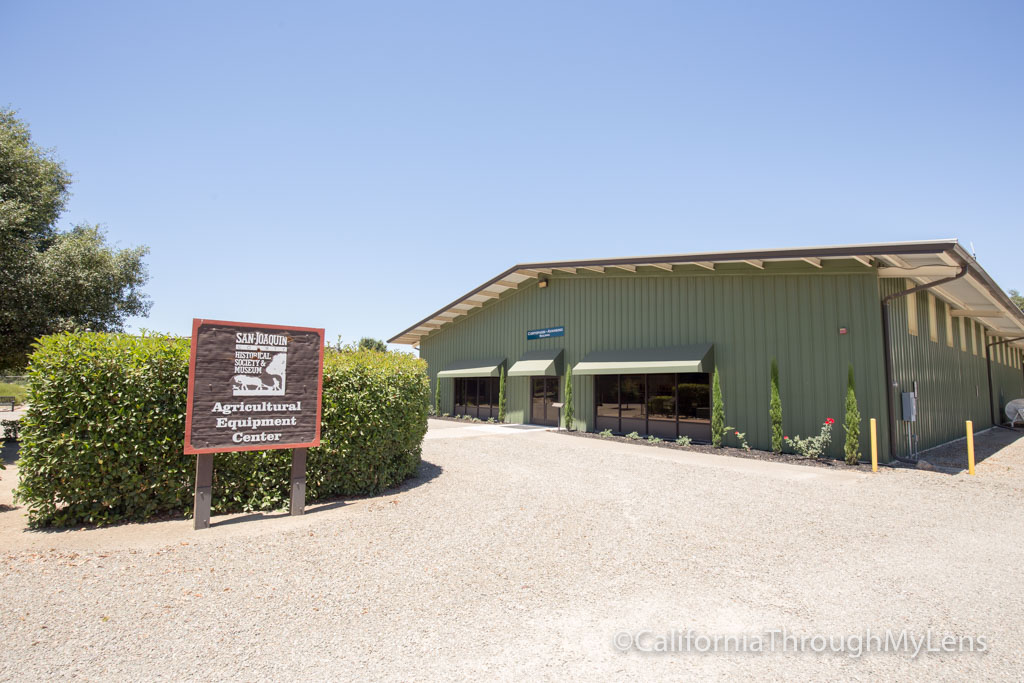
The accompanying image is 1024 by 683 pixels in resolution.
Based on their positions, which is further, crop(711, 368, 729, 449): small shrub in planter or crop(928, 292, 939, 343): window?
crop(928, 292, 939, 343): window

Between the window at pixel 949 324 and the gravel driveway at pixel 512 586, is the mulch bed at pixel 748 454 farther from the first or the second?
the window at pixel 949 324

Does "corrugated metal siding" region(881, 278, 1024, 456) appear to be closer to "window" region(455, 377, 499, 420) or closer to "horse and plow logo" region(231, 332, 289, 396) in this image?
"horse and plow logo" region(231, 332, 289, 396)

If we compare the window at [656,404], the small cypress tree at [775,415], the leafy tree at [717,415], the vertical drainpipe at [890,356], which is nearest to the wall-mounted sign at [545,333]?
the window at [656,404]

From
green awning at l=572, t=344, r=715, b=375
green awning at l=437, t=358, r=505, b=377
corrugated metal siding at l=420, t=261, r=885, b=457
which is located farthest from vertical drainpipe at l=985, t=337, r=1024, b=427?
green awning at l=437, t=358, r=505, b=377

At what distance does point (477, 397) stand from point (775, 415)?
43.2ft

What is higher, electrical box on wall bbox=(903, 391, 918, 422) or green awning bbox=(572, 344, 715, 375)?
green awning bbox=(572, 344, 715, 375)

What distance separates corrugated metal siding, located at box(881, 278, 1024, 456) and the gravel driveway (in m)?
5.46

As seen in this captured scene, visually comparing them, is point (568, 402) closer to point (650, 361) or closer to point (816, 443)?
point (650, 361)

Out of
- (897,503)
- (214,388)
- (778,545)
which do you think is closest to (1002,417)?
(897,503)

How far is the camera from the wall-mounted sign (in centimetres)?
1861

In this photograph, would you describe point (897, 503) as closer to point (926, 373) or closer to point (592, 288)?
point (926, 373)

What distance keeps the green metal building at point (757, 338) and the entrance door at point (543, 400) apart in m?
0.05

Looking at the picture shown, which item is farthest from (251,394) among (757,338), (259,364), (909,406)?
(909,406)

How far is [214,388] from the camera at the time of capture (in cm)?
645
